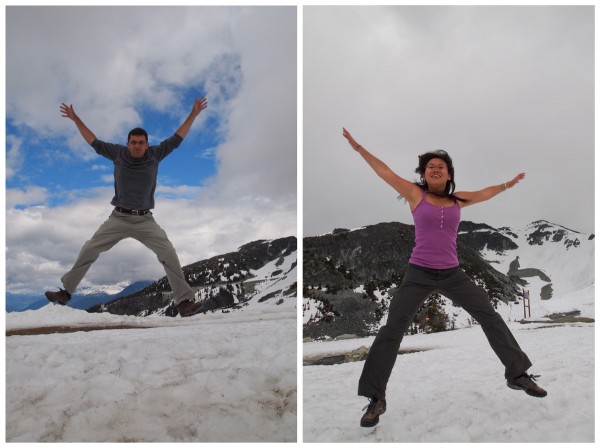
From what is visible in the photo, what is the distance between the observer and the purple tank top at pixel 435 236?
6.77 ft

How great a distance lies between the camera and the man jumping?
2.43 m

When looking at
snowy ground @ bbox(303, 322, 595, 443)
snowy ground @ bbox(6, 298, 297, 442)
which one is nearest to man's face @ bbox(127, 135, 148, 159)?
snowy ground @ bbox(6, 298, 297, 442)

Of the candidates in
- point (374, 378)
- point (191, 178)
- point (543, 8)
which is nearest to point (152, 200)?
point (191, 178)

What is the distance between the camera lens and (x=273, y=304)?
241 inches

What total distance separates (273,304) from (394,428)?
13.7 ft

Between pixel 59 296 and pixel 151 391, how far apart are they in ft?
2.30

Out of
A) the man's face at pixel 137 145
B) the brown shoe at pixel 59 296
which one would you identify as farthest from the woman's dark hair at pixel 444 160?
the brown shoe at pixel 59 296

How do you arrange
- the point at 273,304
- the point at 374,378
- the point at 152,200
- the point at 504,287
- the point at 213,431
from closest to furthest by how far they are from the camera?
the point at 374,378 → the point at 213,431 → the point at 152,200 → the point at 273,304 → the point at 504,287

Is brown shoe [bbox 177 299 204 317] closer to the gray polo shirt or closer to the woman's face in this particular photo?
the gray polo shirt

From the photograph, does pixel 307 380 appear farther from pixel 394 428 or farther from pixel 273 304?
pixel 273 304

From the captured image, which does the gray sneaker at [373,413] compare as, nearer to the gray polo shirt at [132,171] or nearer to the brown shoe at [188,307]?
the brown shoe at [188,307]

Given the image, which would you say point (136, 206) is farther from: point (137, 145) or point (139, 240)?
point (137, 145)

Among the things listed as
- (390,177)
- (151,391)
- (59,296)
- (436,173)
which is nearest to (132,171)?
(59,296)

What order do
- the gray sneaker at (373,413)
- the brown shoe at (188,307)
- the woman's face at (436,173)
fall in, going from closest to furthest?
the gray sneaker at (373,413) < the woman's face at (436,173) < the brown shoe at (188,307)
